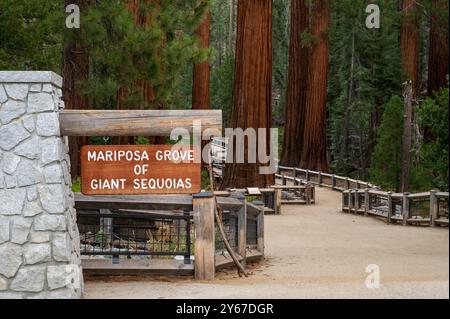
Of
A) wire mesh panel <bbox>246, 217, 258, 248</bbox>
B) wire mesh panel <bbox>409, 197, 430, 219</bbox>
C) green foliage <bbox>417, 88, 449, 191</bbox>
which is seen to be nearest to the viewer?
green foliage <bbox>417, 88, 449, 191</bbox>

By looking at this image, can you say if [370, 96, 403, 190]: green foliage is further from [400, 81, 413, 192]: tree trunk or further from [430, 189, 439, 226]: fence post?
[430, 189, 439, 226]: fence post

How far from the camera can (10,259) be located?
8.48 m

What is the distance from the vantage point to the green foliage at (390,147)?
2302 centimetres

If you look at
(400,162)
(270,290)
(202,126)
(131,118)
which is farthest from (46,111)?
(400,162)

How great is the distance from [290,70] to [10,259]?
32816 millimetres

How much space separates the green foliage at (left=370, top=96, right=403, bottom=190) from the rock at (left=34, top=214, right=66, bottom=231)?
15.8 m

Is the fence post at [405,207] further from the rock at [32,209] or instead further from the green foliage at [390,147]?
the rock at [32,209]

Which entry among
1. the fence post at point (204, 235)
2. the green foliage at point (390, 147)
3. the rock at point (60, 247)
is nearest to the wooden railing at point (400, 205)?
the green foliage at point (390, 147)

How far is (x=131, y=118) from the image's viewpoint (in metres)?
9.21

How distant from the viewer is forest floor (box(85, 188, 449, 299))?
8.34 metres

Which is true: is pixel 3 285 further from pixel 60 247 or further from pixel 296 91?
pixel 296 91

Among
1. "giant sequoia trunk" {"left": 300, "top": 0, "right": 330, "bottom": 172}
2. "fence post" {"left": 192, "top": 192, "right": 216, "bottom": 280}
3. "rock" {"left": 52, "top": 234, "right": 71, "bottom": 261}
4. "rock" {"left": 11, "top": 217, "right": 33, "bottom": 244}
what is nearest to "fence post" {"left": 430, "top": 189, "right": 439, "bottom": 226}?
"fence post" {"left": 192, "top": 192, "right": 216, "bottom": 280}

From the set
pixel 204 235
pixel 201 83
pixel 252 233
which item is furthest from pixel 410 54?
pixel 204 235

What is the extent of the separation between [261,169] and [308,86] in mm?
12449
